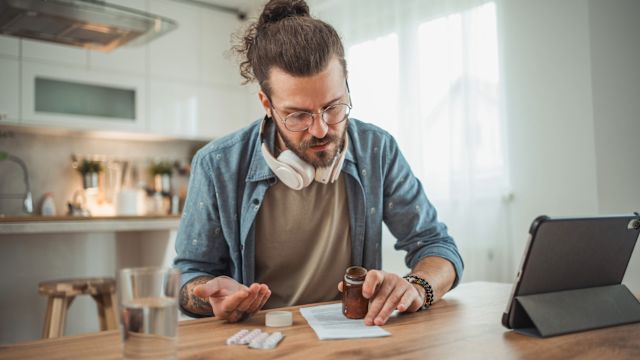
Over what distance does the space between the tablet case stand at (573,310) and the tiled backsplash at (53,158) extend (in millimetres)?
4331

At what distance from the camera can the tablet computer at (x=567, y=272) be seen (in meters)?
0.96

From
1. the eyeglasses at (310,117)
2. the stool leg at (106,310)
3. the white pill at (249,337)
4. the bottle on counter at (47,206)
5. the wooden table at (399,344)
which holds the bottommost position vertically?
the stool leg at (106,310)

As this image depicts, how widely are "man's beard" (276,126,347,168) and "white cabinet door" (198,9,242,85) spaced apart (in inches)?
148

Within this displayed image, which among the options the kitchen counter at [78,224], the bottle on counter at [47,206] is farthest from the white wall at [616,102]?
the bottle on counter at [47,206]

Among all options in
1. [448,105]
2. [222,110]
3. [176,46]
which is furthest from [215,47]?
[448,105]

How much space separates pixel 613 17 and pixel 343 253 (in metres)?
1.96

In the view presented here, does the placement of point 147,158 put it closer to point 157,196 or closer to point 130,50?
point 157,196

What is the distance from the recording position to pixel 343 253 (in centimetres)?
164

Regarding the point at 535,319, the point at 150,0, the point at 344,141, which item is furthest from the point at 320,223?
the point at 150,0

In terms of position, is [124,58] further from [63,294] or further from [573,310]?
[573,310]

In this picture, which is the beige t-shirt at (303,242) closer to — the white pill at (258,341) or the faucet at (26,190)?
the white pill at (258,341)

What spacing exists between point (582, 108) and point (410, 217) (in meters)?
1.49

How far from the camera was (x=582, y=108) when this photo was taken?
2646mm

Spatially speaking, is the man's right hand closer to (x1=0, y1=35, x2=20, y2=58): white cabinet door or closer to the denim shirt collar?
the denim shirt collar
